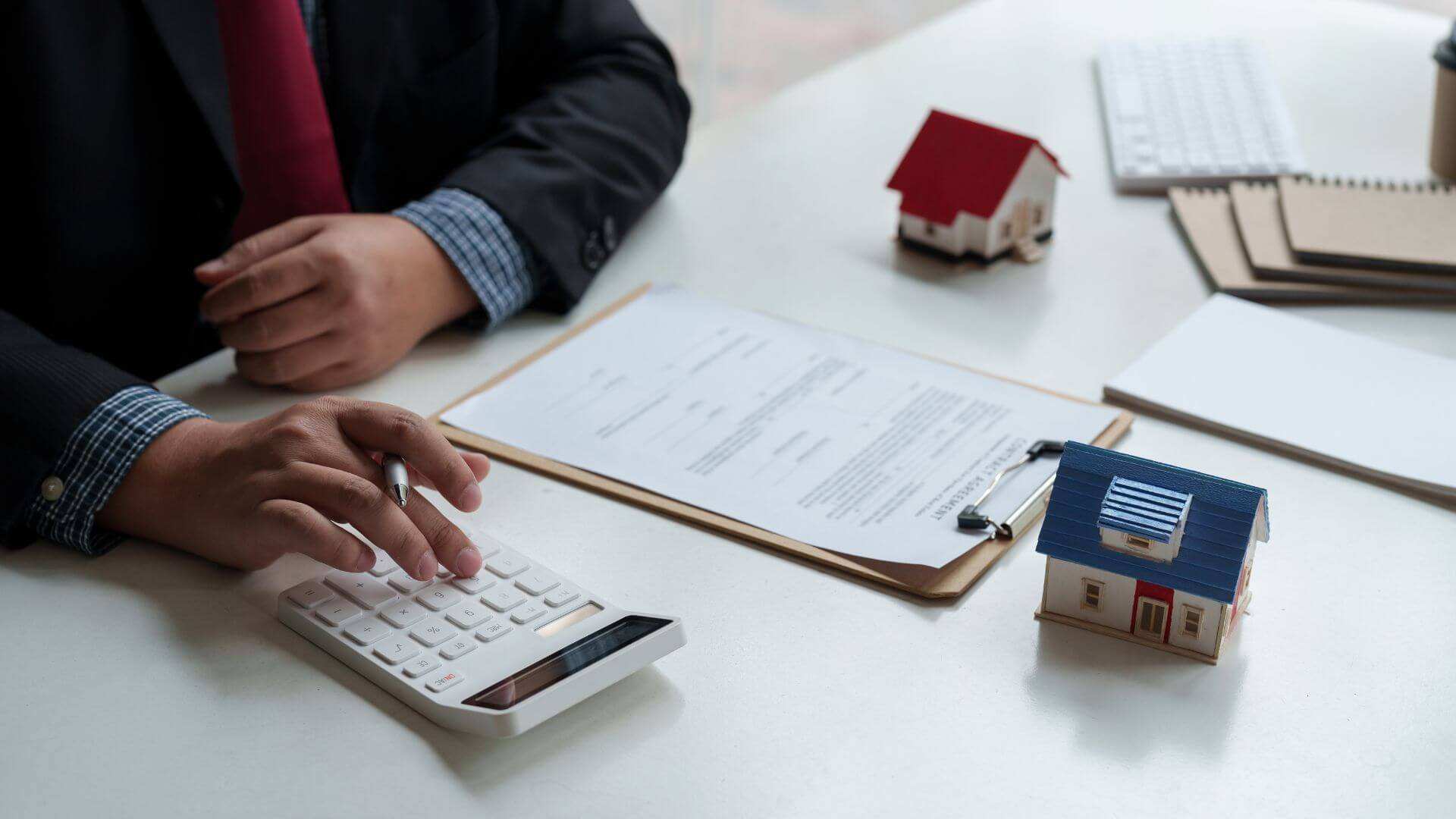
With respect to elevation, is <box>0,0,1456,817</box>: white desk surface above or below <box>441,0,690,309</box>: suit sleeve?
below

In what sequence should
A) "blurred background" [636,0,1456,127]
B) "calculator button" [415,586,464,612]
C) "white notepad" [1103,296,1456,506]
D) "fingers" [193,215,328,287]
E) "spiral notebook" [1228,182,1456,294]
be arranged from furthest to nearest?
"blurred background" [636,0,1456,127]
"spiral notebook" [1228,182,1456,294]
"fingers" [193,215,328,287]
"white notepad" [1103,296,1456,506]
"calculator button" [415,586,464,612]

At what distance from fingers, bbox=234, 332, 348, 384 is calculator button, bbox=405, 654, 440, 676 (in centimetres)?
33

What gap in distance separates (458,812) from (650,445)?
32cm

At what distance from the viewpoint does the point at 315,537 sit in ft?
2.30

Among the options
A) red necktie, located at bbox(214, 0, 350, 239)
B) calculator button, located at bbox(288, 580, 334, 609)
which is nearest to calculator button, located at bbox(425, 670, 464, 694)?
calculator button, located at bbox(288, 580, 334, 609)

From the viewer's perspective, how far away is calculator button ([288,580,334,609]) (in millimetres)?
697

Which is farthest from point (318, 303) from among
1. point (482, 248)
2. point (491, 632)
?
point (491, 632)

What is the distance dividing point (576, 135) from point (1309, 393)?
63 cm

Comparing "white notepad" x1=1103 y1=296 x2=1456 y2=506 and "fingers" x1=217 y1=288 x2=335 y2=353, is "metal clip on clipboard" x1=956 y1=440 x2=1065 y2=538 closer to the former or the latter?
"white notepad" x1=1103 y1=296 x2=1456 y2=506

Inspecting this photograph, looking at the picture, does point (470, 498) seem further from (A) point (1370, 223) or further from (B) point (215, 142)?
(A) point (1370, 223)

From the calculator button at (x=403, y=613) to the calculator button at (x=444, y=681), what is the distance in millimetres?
53

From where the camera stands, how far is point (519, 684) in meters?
0.62

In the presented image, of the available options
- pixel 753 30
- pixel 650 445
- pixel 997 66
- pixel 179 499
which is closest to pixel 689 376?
pixel 650 445

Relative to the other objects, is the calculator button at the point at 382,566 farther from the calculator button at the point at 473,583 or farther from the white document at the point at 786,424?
the white document at the point at 786,424
